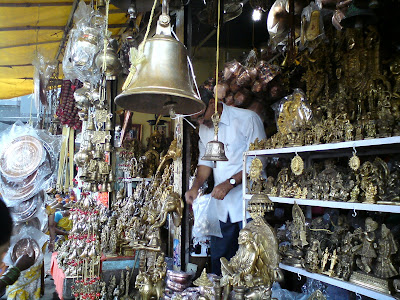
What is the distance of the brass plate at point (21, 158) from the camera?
11.7 feet

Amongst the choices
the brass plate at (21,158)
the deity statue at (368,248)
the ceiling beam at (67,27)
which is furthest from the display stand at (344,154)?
the ceiling beam at (67,27)

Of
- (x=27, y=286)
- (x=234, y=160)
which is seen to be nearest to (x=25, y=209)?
(x=27, y=286)

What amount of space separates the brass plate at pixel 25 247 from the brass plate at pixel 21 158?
0.62m

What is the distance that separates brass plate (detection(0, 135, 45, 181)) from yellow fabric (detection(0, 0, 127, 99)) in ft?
4.78

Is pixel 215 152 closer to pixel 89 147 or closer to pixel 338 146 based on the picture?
pixel 338 146

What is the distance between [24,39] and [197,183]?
3603mm

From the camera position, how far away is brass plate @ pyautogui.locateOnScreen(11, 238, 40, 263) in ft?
10.8

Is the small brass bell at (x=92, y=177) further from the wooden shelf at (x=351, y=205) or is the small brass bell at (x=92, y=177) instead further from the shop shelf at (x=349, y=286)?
the shop shelf at (x=349, y=286)

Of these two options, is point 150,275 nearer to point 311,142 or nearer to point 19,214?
point 311,142

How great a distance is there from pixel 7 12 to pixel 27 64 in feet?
7.22

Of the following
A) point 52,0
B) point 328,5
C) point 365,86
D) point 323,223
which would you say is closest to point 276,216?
point 323,223

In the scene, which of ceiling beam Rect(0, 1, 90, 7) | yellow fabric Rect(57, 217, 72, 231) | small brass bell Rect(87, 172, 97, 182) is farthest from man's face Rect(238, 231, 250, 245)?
yellow fabric Rect(57, 217, 72, 231)

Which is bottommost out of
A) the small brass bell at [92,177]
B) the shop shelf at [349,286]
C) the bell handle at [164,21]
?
the shop shelf at [349,286]

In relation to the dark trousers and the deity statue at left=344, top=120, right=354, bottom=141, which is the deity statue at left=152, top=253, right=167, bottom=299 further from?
the deity statue at left=344, top=120, right=354, bottom=141
